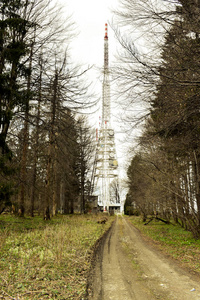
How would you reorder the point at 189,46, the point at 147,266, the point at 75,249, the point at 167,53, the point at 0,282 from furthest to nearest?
A: the point at 75,249 < the point at 147,266 < the point at 167,53 < the point at 189,46 < the point at 0,282

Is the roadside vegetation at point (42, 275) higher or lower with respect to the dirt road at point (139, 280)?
higher

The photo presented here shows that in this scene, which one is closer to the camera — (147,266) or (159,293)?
(159,293)

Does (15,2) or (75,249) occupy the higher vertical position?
(15,2)

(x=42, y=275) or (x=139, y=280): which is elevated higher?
(x=42, y=275)

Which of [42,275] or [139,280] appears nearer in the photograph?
[42,275]

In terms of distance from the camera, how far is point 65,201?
34750mm

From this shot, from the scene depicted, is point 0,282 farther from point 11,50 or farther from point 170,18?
point 11,50

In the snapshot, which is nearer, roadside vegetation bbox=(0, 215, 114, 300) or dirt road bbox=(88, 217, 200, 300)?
roadside vegetation bbox=(0, 215, 114, 300)

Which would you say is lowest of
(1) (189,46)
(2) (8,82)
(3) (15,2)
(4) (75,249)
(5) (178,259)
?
(5) (178,259)

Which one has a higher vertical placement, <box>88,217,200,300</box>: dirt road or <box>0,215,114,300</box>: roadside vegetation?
<box>0,215,114,300</box>: roadside vegetation

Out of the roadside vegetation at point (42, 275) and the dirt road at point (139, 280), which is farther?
the dirt road at point (139, 280)

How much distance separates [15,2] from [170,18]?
7.34 m

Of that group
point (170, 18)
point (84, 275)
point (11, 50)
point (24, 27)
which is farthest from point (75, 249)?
point (24, 27)

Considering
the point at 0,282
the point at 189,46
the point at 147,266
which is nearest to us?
the point at 0,282
